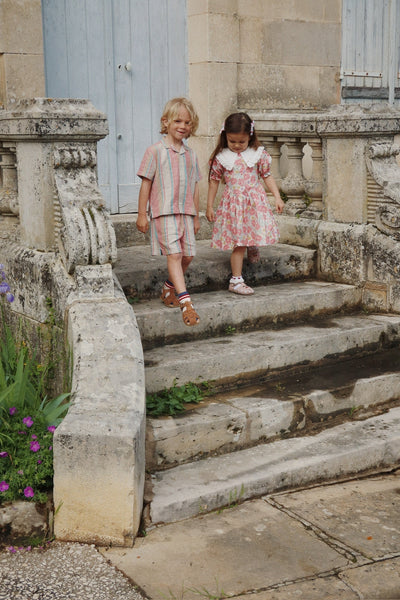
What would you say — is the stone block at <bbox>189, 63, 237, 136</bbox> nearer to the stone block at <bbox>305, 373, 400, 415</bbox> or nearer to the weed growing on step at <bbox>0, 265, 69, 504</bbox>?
the stone block at <bbox>305, 373, 400, 415</bbox>

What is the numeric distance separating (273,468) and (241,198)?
211 centimetres

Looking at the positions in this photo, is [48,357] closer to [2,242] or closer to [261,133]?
[2,242]

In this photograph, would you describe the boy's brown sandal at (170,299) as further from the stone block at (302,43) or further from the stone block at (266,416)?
the stone block at (302,43)

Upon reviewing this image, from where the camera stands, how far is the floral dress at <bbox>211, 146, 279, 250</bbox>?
521 cm

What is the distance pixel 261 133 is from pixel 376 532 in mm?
3616

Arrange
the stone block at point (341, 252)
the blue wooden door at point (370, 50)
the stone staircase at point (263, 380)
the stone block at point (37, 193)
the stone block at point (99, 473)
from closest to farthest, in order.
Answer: the stone block at point (99, 473), the stone staircase at point (263, 380), the stone block at point (37, 193), the stone block at point (341, 252), the blue wooden door at point (370, 50)

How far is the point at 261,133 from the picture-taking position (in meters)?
6.09

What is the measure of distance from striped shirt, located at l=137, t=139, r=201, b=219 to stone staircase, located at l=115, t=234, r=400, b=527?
514 mm

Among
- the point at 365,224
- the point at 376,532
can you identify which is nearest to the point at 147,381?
the point at 376,532

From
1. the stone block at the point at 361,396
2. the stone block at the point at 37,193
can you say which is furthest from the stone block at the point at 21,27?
the stone block at the point at 361,396

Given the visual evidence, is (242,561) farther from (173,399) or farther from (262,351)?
(262,351)

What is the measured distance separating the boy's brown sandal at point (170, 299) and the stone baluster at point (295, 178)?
1.66 meters

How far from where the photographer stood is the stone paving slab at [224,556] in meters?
2.93

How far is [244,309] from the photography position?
4891mm
